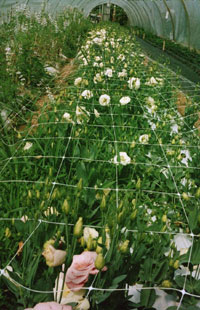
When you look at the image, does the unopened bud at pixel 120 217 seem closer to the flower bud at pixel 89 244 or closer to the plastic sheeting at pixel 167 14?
the flower bud at pixel 89 244

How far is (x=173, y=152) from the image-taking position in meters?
1.54

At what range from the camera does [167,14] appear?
991 centimetres

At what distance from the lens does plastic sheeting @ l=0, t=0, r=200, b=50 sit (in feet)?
24.1

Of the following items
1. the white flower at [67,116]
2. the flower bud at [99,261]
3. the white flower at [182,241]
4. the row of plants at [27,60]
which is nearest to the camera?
the flower bud at [99,261]

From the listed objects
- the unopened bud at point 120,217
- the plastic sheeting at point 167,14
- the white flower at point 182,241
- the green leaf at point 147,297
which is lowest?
the white flower at point 182,241

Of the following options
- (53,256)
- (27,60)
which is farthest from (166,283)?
(27,60)

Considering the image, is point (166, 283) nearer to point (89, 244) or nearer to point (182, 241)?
point (89, 244)

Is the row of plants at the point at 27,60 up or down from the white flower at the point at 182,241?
up

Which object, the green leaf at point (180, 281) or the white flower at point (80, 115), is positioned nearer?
the green leaf at point (180, 281)

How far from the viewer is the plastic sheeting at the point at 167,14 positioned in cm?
733

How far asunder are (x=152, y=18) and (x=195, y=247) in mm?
12660

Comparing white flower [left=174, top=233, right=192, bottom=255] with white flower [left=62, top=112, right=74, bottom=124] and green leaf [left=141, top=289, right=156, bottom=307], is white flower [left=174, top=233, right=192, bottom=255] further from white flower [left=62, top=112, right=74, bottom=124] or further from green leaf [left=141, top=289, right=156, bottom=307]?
white flower [left=62, top=112, right=74, bottom=124]

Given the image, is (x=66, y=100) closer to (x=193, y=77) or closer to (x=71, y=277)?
(x=71, y=277)

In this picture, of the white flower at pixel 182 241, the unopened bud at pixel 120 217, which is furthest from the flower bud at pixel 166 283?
the white flower at pixel 182 241
